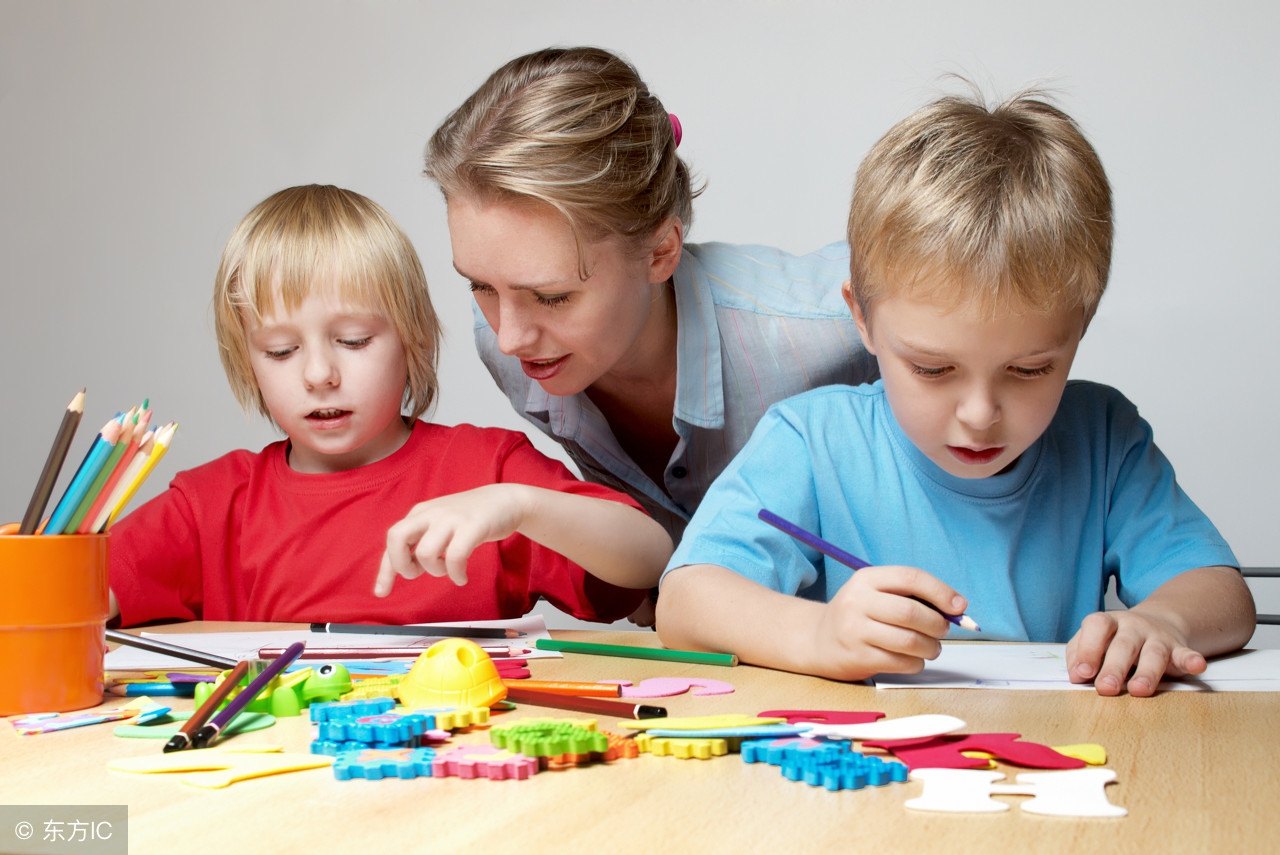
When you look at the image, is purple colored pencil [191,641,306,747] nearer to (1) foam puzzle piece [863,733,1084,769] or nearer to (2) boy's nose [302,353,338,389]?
(1) foam puzzle piece [863,733,1084,769]

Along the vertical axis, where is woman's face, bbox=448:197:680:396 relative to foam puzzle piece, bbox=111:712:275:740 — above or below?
above

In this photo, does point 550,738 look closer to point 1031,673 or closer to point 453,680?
point 453,680

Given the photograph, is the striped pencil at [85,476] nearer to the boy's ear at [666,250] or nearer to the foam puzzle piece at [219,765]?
the foam puzzle piece at [219,765]

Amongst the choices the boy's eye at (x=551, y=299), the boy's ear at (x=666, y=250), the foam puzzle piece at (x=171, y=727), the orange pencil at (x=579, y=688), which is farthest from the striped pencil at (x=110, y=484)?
the boy's ear at (x=666, y=250)

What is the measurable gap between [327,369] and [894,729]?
0.71 m

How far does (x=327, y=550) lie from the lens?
1237mm

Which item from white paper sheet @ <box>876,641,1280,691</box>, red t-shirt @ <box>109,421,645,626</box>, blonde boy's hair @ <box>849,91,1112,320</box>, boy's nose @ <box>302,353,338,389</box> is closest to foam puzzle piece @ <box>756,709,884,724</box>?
white paper sheet @ <box>876,641,1280,691</box>

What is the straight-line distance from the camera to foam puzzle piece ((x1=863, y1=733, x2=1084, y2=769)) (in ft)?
1.88

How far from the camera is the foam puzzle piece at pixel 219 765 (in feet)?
1.88

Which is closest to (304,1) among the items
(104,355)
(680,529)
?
(104,355)

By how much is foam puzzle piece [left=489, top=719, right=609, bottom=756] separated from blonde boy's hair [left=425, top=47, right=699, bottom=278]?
0.62 meters

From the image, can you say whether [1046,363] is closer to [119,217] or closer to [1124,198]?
[1124,198]

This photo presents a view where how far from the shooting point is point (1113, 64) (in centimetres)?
186

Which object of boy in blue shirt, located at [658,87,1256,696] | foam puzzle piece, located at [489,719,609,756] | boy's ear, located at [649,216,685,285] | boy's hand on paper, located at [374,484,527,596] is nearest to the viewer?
foam puzzle piece, located at [489,719,609,756]
